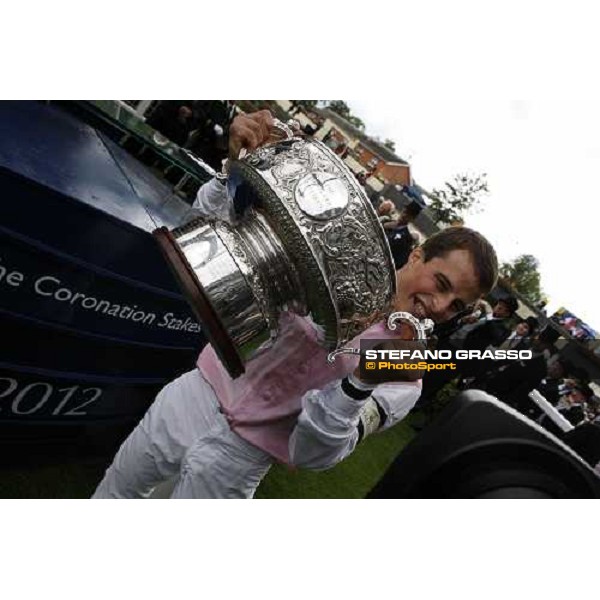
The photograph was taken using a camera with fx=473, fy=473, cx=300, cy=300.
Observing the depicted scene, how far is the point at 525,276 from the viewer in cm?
85

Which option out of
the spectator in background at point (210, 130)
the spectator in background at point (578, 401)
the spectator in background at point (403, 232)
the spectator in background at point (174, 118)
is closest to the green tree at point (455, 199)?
the spectator in background at point (403, 232)

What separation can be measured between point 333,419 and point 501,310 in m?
0.48

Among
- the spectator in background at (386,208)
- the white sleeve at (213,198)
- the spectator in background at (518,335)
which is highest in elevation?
the spectator in background at (386,208)

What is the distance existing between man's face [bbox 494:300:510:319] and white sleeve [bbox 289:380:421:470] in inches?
11.9

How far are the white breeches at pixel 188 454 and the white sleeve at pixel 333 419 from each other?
0.36ft

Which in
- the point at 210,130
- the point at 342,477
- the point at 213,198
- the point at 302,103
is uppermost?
the point at 302,103

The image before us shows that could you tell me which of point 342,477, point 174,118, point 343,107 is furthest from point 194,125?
point 342,477

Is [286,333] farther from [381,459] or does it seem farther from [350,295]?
[381,459]

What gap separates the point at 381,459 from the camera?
3.57 ft

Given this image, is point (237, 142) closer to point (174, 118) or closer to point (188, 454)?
point (188, 454)

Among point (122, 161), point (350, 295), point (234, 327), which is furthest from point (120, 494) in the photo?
point (122, 161)

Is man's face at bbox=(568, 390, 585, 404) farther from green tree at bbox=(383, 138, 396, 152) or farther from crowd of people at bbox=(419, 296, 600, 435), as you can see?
green tree at bbox=(383, 138, 396, 152)

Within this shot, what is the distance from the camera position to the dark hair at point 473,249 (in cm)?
63
